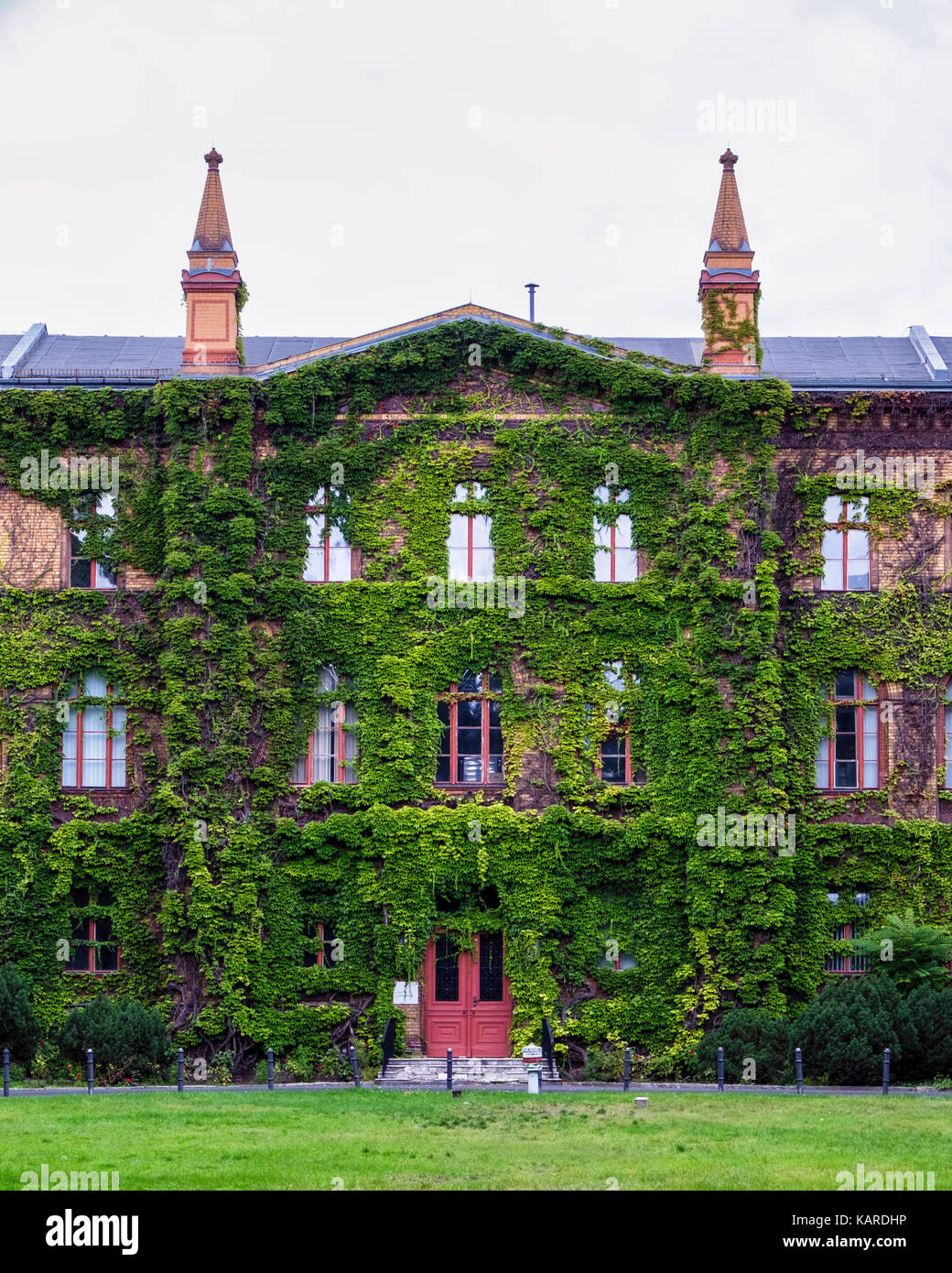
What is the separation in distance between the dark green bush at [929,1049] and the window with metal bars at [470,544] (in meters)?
11.7

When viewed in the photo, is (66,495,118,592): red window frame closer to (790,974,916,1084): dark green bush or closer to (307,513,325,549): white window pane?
(307,513,325,549): white window pane

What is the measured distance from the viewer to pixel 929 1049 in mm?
30797

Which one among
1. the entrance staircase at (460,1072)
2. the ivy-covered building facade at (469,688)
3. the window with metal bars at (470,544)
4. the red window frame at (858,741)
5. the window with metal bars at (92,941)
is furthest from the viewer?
the red window frame at (858,741)

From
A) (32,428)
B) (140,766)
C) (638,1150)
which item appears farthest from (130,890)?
(638,1150)

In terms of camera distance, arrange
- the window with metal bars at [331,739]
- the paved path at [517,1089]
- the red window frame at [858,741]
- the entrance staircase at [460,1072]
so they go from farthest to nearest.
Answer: the red window frame at [858,741]
the window with metal bars at [331,739]
the entrance staircase at [460,1072]
the paved path at [517,1089]

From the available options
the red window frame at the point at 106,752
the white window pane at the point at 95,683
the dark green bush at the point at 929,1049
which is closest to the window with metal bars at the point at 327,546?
the white window pane at the point at 95,683

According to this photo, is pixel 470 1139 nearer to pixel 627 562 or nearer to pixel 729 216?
pixel 627 562

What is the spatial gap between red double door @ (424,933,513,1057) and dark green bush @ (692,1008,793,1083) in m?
3.91

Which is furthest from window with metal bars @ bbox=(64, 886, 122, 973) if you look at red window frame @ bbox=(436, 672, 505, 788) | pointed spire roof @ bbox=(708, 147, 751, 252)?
pointed spire roof @ bbox=(708, 147, 751, 252)

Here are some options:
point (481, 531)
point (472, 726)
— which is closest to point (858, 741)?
point (472, 726)

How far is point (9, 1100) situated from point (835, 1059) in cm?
1380

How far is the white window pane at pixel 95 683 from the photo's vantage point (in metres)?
35.4

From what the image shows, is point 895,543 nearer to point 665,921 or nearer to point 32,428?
point 665,921

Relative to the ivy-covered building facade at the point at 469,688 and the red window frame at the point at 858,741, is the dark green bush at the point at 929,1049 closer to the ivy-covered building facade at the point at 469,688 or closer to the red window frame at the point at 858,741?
the ivy-covered building facade at the point at 469,688
